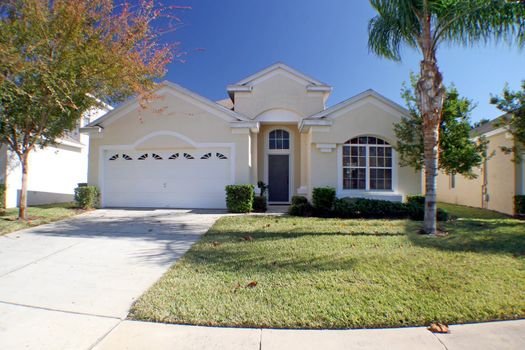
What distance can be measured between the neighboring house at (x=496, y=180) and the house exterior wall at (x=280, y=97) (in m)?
7.11

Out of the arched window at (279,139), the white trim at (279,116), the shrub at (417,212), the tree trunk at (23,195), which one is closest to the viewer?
the tree trunk at (23,195)

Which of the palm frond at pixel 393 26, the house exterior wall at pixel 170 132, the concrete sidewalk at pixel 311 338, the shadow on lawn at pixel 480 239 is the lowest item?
the concrete sidewalk at pixel 311 338

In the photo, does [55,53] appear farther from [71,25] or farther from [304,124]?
[304,124]

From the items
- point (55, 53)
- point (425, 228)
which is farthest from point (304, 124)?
point (55, 53)

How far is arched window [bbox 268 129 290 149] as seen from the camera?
50.7 feet

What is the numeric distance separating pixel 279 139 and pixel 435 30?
8651 mm

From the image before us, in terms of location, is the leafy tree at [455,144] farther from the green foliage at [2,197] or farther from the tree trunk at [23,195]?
the green foliage at [2,197]

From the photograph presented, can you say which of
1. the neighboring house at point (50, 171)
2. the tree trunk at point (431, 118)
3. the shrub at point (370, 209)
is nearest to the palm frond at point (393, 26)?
the tree trunk at point (431, 118)

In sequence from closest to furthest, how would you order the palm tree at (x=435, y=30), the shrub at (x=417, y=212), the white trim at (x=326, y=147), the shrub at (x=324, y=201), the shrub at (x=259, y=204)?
the palm tree at (x=435, y=30) < the shrub at (x=417, y=212) < the shrub at (x=324, y=201) < the white trim at (x=326, y=147) < the shrub at (x=259, y=204)

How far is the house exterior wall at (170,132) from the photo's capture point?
1295 cm

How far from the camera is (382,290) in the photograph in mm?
4160

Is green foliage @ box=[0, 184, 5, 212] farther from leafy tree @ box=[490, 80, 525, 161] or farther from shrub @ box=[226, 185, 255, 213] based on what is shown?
leafy tree @ box=[490, 80, 525, 161]

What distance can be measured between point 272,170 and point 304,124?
11.9 feet

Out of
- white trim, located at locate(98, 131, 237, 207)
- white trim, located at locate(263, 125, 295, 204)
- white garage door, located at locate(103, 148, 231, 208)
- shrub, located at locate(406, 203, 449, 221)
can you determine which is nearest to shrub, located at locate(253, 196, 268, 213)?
white trim, located at locate(98, 131, 237, 207)
